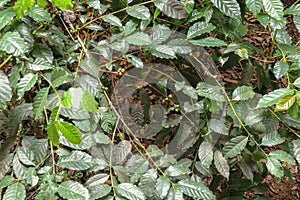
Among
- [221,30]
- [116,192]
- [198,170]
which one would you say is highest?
[221,30]

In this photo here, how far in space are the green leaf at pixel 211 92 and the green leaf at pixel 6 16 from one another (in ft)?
1.77

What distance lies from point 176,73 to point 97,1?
1.23 feet

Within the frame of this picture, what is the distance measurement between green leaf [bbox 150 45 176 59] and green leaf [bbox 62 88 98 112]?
327mm

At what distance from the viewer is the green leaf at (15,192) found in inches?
41.0

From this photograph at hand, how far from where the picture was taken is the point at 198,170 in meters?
1.35

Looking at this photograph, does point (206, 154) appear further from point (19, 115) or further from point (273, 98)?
point (19, 115)

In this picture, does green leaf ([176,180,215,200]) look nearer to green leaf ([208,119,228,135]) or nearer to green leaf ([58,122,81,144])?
green leaf ([208,119,228,135])

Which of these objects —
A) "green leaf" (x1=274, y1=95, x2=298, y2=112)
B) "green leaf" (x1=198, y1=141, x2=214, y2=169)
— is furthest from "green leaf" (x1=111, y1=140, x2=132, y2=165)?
"green leaf" (x1=274, y1=95, x2=298, y2=112)

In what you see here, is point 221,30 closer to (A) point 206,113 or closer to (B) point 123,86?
(A) point 206,113

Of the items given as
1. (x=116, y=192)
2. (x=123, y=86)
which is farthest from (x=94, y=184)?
(x=123, y=86)

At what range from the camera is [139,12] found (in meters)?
1.22

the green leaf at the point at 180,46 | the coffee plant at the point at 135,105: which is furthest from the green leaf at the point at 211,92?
the green leaf at the point at 180,46

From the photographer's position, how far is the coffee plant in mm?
1068

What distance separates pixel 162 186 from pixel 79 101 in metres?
0.36
